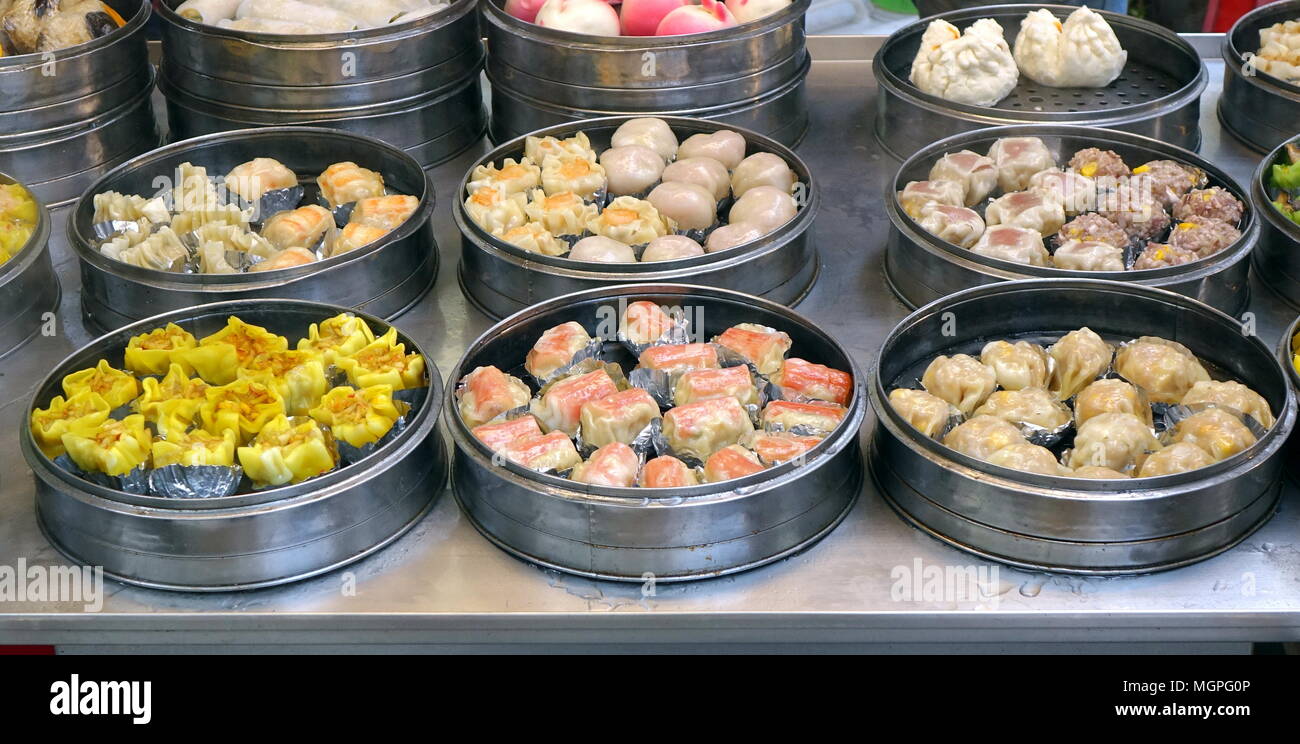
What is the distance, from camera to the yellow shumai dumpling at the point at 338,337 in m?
2.24

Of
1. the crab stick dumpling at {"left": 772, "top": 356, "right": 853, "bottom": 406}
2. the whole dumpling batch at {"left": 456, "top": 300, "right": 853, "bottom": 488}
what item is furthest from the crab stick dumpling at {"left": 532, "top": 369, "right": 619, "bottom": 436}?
the crab stick dumpling at {"left": 772, "top": 356, "right": 853, "bottom": 406}

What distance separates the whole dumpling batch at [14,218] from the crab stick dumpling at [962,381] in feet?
5.92

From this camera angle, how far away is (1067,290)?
2383mm

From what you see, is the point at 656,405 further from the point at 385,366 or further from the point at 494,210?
the point at 494,210

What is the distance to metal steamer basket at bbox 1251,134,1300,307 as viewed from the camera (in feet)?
8.31

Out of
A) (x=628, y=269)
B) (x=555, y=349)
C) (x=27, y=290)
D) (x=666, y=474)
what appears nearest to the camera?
(x=666, y=474)

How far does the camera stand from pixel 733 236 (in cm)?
256

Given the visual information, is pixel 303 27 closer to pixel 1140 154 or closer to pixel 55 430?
pixel 55 430

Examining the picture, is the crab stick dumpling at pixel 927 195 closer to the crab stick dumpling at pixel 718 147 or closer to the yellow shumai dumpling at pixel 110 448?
the crab stick dumpling at pixel 718 147

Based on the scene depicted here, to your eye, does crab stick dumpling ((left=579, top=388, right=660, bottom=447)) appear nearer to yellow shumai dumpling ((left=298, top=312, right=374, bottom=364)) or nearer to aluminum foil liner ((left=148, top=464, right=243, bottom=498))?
Answer: yellow shumai dumpling ((left=298, top=312, right=374, bottom=364))

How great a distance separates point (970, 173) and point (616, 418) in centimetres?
113

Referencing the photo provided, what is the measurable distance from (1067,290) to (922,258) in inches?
11.4

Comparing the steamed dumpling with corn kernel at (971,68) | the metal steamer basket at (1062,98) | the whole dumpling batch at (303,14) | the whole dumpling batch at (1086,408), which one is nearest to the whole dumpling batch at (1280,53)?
the metal steamer basket at (1062,98)

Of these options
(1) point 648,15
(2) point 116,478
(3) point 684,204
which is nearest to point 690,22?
(1) point 648,15
